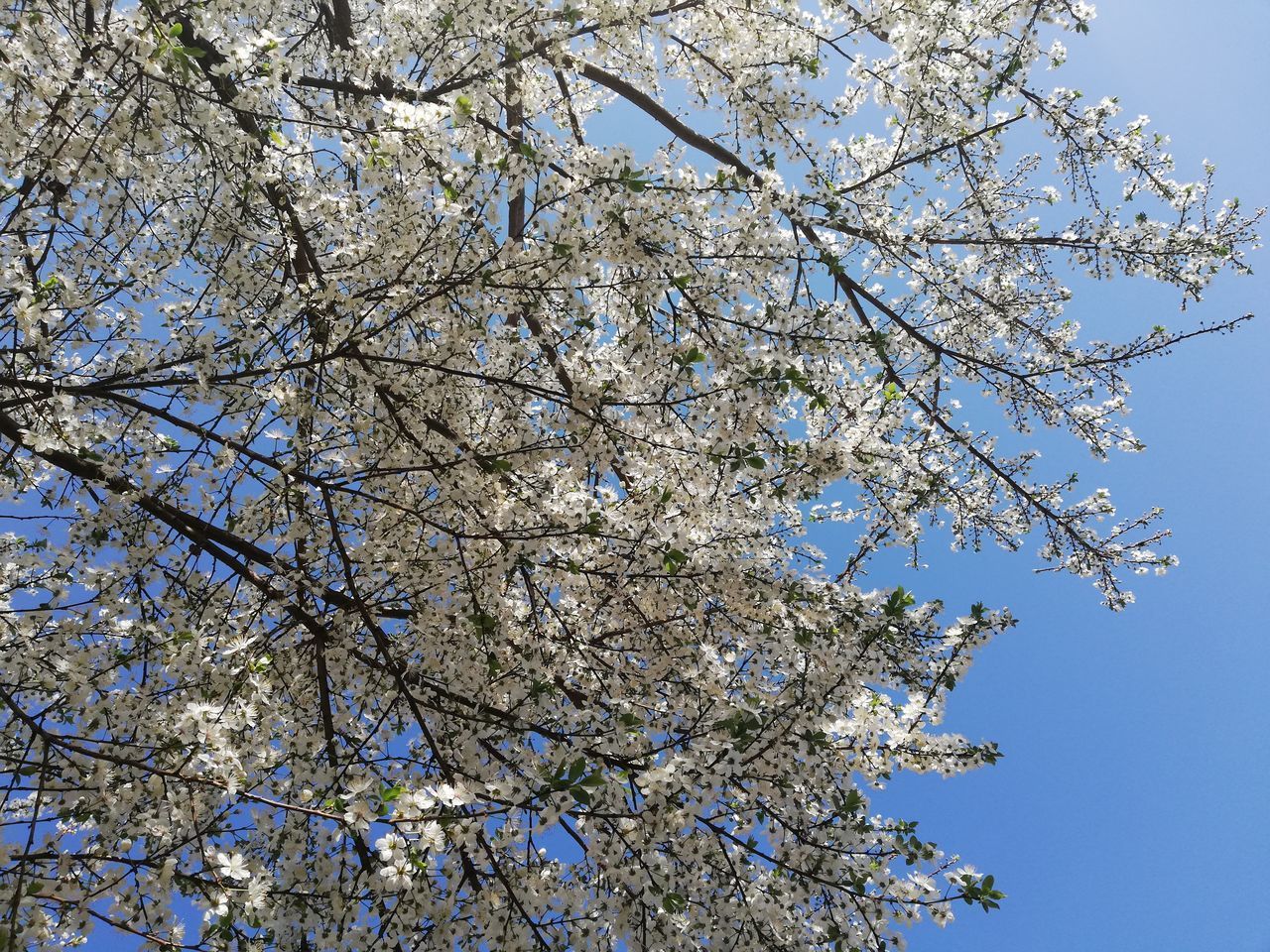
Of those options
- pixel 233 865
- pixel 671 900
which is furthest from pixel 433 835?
pixel 671 900

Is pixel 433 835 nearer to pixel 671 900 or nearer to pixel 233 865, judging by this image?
pixel 233 865

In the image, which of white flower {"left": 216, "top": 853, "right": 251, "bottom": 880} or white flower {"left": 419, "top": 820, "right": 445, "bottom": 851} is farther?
white flower {"left": 216, "top": 853, "right": 251, "bottom": 880}

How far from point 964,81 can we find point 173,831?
813 centimetres

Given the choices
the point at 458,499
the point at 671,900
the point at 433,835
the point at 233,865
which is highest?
the point at 458,499

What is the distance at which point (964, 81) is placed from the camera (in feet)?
21.5

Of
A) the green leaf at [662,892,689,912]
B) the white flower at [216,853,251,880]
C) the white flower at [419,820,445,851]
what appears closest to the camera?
the white flower at [419,820,445,851]

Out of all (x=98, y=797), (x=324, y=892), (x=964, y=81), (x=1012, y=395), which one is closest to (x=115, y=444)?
(x=98, y=797)

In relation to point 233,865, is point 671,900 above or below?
below

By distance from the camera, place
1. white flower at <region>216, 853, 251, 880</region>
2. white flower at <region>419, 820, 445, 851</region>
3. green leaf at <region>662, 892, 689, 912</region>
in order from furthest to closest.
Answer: green leaf at <region>662, 892, 689, 912</region> → white flower at <region>216, 853, 251, 880</region> → white flower at <region>419, 820, 445, 851</region>

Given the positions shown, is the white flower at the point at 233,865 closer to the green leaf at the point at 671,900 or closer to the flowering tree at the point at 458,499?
the flowering tree at the point at 458,499

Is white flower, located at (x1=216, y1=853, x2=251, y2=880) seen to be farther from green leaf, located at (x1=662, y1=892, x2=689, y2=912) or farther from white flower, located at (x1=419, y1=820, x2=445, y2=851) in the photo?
green leaf, located at (x1=662, y1=892, x2=689, y2=912)

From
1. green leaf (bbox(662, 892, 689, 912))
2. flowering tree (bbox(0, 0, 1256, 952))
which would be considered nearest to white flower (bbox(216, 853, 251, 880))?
flowering tree (bbox(0, 0, 1256, 952))

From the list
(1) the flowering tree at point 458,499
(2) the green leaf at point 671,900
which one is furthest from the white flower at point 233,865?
(2) the green leaf at point 671,900

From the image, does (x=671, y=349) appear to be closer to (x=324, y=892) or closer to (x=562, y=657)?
(x=562, y=657)
